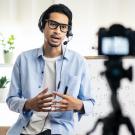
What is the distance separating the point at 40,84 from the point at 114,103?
0.65m

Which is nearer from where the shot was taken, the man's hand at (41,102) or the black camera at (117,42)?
the man's hand at (41,102)

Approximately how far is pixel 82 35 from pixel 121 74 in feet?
1.34

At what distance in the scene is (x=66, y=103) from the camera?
1230mm

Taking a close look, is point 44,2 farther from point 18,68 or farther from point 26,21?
point 18,68

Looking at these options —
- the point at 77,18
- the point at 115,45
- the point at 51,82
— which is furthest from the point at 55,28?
the point at 77,18

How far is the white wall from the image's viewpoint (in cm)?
184

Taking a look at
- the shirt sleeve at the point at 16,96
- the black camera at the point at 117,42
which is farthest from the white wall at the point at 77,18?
the shirt sleeve at the point at 16,96

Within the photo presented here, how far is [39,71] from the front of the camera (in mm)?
1380

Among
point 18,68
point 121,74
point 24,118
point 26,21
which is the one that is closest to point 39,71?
point 18,68

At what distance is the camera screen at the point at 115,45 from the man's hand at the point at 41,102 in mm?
524

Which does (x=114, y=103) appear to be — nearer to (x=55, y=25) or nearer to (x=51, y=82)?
(x=51, y=82)

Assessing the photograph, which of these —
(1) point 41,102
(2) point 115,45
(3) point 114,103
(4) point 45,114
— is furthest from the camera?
(3) point 114,103

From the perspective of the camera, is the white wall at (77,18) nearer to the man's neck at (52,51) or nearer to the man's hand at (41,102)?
the man's neck at (52,51)

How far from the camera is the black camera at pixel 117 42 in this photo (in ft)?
5.06
